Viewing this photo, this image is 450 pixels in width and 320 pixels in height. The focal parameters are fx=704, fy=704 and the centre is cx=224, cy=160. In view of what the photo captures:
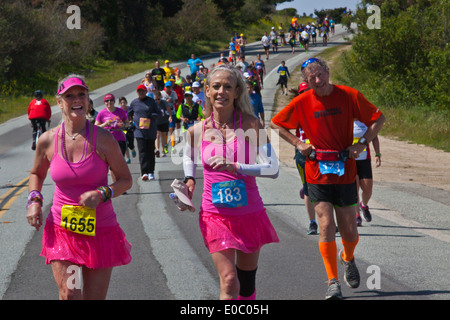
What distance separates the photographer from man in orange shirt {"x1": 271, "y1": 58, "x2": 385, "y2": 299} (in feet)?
20.3

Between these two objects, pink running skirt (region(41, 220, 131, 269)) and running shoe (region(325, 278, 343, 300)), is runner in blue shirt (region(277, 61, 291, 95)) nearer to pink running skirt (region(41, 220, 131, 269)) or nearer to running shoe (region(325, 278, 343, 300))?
running shoe (region(325, 278, 343, 300))

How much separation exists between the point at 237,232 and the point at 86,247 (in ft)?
3.35

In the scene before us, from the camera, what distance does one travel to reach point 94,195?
427 cm

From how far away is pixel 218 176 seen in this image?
4867mm

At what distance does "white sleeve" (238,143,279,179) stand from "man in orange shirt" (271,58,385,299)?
1.33m

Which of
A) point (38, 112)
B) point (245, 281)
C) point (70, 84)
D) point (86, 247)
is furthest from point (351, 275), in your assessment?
point (38, 112)

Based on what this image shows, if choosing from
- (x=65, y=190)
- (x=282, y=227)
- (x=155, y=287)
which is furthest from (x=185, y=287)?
(x=282, y=227)

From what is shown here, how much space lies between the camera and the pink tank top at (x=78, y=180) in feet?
14.3

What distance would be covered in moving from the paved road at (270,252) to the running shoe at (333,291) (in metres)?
0.10

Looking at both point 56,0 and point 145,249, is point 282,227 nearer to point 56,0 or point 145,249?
point 145,249

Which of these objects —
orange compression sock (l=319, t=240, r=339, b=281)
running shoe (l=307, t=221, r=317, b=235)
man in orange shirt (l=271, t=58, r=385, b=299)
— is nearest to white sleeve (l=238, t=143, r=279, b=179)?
man in orange shirt (l=271, t=58, r=385, b=299)

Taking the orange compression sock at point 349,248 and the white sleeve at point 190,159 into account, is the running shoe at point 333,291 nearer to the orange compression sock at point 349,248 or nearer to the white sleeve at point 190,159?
the orange compression sock at point 349,248

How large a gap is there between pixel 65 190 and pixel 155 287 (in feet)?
8.35

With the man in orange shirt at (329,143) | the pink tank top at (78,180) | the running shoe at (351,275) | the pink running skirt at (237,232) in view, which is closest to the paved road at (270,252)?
the running shoe at (351,275)
